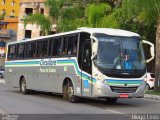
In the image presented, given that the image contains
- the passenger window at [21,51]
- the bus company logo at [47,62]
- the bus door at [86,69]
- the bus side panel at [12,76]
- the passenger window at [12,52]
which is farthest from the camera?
the passenger window at [12,52]

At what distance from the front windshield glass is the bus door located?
1.76ft

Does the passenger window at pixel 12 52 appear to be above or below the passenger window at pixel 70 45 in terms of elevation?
below

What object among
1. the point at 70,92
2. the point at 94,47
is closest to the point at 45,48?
the point at 70,92

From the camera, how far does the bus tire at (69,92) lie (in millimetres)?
20000

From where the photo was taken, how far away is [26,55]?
1022 inches

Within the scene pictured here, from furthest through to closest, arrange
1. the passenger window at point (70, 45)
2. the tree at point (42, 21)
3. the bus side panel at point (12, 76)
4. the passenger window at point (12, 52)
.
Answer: the tree at point (42, 21)
the passenger window at point (12, 52)
the bus side panel at point (12, 76)
the passenger window at point (70, 45)

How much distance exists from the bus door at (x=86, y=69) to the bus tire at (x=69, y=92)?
1143mm

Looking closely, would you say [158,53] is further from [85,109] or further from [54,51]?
[85,109]

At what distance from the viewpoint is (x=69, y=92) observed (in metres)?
20.2

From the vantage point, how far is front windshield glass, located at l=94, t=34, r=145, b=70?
18250mm

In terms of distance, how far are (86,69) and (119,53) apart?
1529mm

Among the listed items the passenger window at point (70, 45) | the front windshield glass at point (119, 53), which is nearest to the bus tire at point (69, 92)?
the passenger window at point (70, 45)

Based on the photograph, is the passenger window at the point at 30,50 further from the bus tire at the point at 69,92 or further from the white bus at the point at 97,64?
the bus tire at the point at 69,92

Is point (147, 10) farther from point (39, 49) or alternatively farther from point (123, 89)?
point (123, 89)
